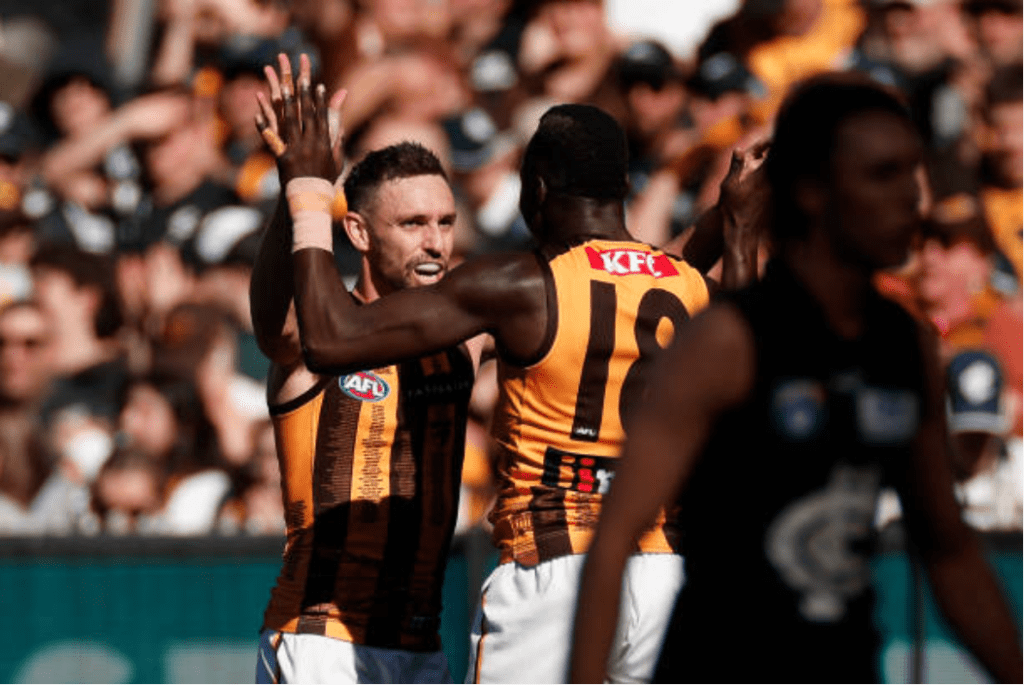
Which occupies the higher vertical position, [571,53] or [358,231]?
[571,53]

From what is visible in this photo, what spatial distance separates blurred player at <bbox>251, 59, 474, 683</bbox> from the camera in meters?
5.38

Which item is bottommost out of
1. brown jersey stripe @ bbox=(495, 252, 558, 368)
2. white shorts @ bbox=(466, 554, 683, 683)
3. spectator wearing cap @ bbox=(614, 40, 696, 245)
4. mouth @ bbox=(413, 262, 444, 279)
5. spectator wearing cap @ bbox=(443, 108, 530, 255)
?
white shorts @ bbox=(466, 554, 683, 683)

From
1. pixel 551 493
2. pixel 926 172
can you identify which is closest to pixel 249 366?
pixel 926 172

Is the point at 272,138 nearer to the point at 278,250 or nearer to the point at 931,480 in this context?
the point at 278,250

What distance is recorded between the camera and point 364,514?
5422 millimetres

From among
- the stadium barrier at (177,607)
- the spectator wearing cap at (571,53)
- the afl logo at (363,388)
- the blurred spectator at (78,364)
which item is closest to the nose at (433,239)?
the afl logo at (363,388)

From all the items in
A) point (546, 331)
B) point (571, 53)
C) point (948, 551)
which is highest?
point (571, 53)

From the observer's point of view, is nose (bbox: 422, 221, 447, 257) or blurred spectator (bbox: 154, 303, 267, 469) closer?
nose (bbox: 422, 221, 447, 257)

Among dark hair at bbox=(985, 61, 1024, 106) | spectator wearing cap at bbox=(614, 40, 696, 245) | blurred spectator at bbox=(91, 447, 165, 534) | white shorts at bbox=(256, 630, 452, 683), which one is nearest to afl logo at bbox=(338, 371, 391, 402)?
white shorts at bbox=(256, 630, 452, 683)

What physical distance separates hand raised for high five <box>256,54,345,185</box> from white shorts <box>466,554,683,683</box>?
1212mm

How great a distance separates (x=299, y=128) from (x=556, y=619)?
1492mm

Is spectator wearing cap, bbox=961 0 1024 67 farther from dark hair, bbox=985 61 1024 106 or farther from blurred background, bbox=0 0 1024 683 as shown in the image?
dark hair, bbox=985 61 1024 106

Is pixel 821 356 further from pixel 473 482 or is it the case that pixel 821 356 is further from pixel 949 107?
pixel 949 107

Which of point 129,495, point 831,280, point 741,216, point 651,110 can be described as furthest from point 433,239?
point 651,110
